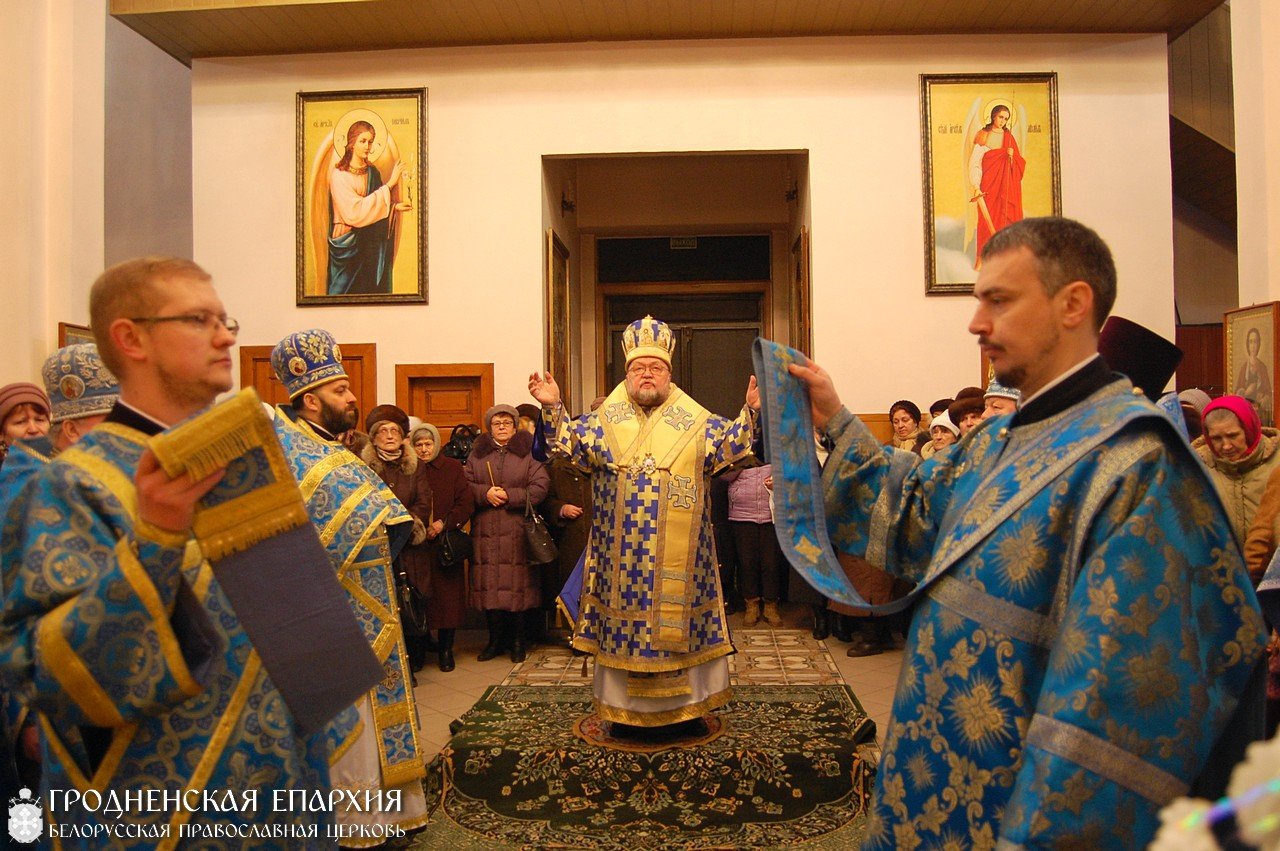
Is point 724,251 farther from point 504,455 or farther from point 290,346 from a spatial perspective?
point 290,346

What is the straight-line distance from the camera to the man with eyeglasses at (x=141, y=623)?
139cm

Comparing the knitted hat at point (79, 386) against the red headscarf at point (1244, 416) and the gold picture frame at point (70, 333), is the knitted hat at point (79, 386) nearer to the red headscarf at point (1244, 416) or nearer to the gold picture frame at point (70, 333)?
the red headscarf at point (1244, 416)

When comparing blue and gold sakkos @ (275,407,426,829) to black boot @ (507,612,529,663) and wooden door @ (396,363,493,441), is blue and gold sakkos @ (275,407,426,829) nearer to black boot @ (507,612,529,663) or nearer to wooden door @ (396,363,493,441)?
black boot @ (507,612,529,663)

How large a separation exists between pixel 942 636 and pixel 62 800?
5.38 ft

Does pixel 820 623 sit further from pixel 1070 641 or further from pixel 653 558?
pixel 1070 641

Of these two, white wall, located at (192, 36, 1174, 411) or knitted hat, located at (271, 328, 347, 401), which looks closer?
knitted hat, located at (271, 328, 347, 401)

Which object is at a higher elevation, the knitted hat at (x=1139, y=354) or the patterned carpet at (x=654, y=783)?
the knitted hat at (x=1139, y=354)

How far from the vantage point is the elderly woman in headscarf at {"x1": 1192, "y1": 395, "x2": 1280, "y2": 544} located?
4.39 metres

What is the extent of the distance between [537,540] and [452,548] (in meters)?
0.58

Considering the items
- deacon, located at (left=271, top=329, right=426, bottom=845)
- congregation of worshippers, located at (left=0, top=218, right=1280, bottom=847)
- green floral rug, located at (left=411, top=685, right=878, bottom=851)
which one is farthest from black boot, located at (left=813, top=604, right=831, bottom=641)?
congregation of worshippers, located at (left=0, top=218, right=1280, bottom=847)

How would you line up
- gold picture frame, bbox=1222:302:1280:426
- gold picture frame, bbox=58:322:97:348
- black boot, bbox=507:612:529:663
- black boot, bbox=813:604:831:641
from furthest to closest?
black boot, bbox=813:604:831:641 → gold picture frame, bbox=58:322:97:348 → black boot, bbox=507:612:529:663 → gold picture frame, bbox=1222:302:1280:426

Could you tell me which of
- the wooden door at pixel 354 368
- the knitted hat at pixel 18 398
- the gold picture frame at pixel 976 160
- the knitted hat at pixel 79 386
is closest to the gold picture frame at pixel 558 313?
the wooden door at pixel 354 368

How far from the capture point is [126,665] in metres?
1.42

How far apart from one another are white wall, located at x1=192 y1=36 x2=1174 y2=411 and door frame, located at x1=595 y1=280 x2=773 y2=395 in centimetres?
291
